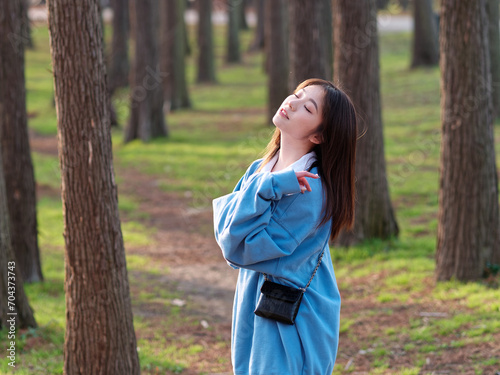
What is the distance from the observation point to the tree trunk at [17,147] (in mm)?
6254

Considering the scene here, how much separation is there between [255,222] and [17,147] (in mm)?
4704

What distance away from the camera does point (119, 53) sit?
A: 858 inches

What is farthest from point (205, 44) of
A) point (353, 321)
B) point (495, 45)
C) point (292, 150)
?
point (292, 150)

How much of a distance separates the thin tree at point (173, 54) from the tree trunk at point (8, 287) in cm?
1482

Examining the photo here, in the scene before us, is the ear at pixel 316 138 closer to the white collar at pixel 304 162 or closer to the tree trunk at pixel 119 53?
the white collar at pixel 304 162

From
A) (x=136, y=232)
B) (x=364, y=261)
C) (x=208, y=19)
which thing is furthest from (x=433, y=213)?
(x=208, y=19)

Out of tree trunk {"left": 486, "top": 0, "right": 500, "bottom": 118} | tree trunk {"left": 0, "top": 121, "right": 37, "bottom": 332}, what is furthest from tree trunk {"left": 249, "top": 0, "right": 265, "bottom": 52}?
tree trunk {"left": 0, "top": 121, "right": 37, "bottom": 332}

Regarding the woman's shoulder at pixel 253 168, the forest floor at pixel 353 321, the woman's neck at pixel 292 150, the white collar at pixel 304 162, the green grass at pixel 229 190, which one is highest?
the woman's neck at pixel 292 150

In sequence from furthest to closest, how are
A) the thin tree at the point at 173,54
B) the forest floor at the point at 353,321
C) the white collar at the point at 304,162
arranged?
the thin tree at the point at 173,54, the forest floor at the point at 353,321, the white collar at the point at 304,162

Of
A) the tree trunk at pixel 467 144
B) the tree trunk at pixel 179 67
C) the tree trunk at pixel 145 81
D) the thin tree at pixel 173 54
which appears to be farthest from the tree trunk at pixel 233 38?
the tree trunk at pixel 467 144

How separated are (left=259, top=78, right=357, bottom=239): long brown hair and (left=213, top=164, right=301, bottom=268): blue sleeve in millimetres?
226

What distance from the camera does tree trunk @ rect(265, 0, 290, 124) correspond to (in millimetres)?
15773

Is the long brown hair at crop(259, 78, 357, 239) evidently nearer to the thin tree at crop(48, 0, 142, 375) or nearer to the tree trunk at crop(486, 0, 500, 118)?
the thin tree at crop(48, 0, 142, 375)

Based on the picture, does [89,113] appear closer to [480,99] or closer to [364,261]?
[480,99]
